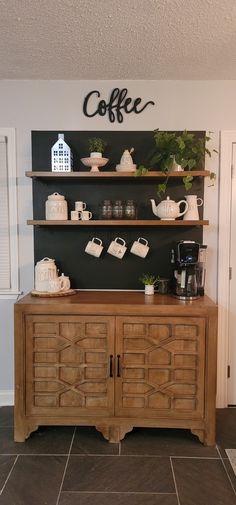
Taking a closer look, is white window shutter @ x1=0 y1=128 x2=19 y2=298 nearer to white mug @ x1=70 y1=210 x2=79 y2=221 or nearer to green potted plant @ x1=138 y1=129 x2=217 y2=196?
white mug @ x1=70 y1=210 x2=79 y2=221

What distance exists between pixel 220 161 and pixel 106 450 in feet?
7.03

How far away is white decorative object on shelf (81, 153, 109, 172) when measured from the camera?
241cm

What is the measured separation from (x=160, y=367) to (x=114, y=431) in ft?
1.69

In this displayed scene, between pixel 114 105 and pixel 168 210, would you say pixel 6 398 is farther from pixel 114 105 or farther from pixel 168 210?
pixel 114 105

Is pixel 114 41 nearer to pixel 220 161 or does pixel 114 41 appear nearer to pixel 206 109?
pixel 206 109

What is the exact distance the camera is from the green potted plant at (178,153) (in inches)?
92.0

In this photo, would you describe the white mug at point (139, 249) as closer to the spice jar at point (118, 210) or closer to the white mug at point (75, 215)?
the spice jar at point (118, 210)

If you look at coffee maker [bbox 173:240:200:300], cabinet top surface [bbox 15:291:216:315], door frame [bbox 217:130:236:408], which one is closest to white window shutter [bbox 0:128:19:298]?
cabinet top surface [bbox 15:291:216:315]

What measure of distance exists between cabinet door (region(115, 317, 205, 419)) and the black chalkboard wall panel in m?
0.55

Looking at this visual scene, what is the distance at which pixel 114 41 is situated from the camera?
6.72 feet

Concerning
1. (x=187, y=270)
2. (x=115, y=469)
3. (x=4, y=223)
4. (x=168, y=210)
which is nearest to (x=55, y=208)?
(x=4, y=223)

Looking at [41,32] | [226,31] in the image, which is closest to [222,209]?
[226,31]

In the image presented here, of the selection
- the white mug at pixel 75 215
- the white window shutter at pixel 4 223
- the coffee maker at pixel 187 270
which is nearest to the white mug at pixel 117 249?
the white mug at pixel 75 215

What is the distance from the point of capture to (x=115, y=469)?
6.50ft
